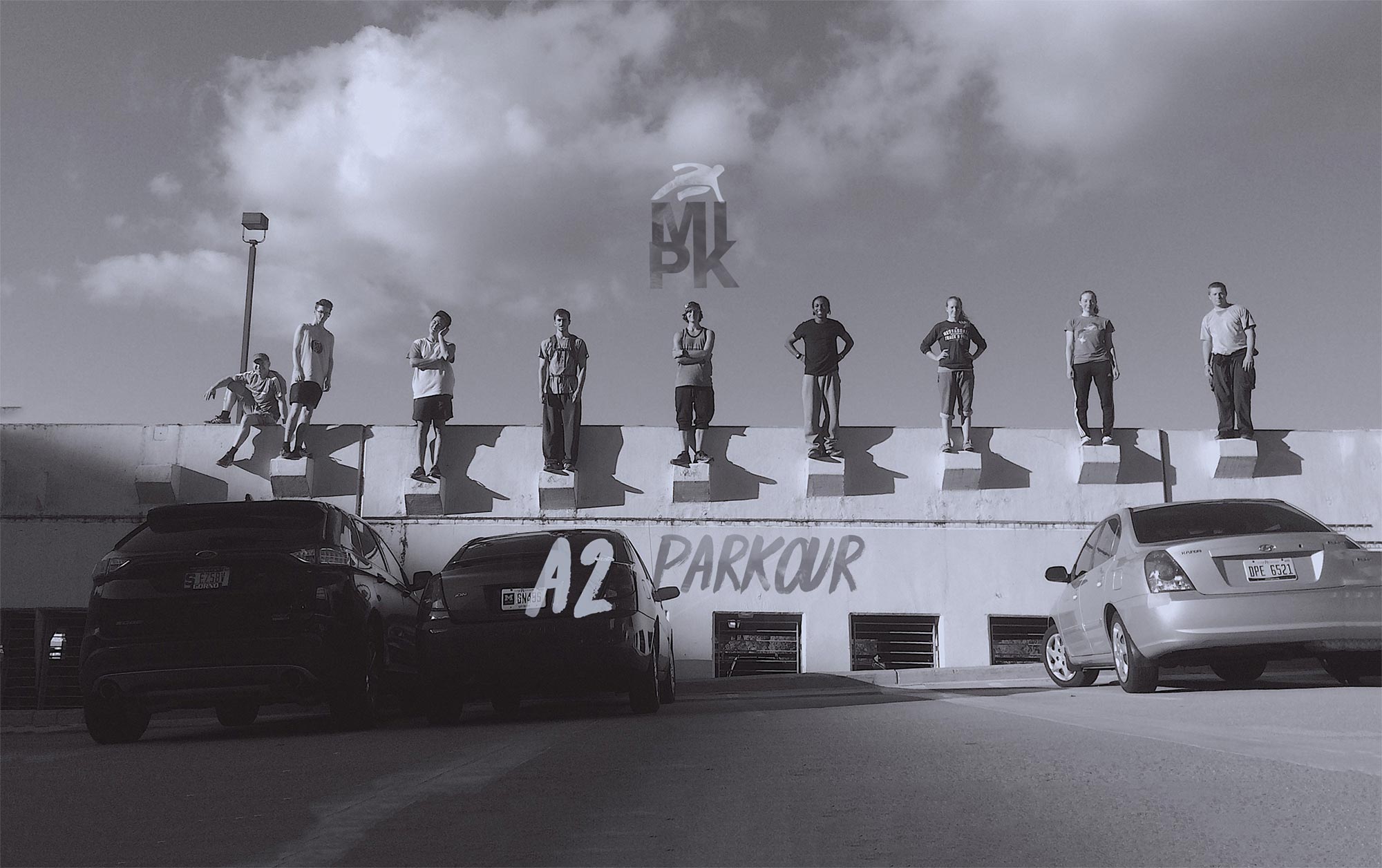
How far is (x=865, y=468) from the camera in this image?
16.6 metres

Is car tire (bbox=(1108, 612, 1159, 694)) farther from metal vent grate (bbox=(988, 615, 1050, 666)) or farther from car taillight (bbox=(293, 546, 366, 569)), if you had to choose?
metal vent grate (bbox=(988, 615, 1050, 666))

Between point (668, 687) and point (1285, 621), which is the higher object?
point (1285, 621)

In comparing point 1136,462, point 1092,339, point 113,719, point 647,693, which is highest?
point 1092,339

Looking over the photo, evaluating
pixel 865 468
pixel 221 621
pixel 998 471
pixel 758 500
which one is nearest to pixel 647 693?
pixel 221 621

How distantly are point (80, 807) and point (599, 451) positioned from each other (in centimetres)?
1212

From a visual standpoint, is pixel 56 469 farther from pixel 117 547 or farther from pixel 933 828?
pixel 933 828

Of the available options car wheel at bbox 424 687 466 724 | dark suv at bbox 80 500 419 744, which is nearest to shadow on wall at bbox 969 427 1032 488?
car wheel at bbox 424 687 466 724

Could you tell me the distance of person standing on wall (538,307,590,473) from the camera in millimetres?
15695

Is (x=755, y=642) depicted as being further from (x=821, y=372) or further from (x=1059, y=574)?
(x=1059, y=574)

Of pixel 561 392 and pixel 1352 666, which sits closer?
pixel 1352 666

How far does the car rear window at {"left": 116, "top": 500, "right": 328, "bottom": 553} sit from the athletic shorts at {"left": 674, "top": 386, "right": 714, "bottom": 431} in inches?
326

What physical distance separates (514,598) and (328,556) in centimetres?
131

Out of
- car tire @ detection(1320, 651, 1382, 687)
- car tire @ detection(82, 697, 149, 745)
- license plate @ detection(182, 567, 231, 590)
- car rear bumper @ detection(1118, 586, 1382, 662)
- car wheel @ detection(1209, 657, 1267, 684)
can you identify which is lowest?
car tire @ detection(82, 697, 149, 745)

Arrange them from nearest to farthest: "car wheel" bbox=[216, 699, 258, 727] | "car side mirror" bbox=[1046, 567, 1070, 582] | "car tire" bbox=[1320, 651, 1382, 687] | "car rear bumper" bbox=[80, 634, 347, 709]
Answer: "car rear bumper" bbox=[80, 634, 347, 709]
"car tire" bbox=[1320, 651, 1382, 687]
"car wheel" bbox=[216, 699, 258, 727]
"car side mirror" bbox=[1046, 567, 1070, 582]
